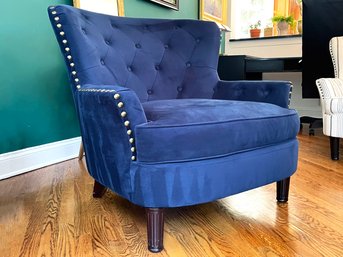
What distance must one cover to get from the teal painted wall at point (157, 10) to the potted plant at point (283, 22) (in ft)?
3.02

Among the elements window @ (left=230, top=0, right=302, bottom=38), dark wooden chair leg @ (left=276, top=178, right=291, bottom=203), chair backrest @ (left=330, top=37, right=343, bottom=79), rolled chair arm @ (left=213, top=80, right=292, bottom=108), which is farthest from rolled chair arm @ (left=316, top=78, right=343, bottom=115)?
window @ (left=230, top=0, right=302, bottom=38)

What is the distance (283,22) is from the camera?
3457 millimetres

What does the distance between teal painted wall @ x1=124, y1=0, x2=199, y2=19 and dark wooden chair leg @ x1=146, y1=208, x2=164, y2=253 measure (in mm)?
1902

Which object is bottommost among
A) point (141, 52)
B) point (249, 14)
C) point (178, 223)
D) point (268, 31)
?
point (178, 223)

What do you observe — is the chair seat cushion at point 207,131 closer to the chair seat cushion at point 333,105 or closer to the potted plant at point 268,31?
the chair seat cushion at point 333,105

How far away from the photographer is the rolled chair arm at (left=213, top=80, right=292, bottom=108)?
1.39m

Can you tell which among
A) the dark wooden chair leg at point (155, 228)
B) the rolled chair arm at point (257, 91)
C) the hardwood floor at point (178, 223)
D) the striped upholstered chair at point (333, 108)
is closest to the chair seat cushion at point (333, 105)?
the striped upholstered chair at point (333, 108)

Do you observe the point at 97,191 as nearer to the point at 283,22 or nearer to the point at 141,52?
the point at 141,52

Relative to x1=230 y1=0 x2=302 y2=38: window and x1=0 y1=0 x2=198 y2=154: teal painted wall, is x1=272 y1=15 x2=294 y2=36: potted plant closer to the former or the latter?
x1=230 y1=0 x2=302 y2=38: window

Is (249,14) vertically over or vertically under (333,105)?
over

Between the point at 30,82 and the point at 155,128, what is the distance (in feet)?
4.15

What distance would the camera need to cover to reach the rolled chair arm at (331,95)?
192 centimetres

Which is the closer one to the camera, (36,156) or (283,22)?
(36,156)

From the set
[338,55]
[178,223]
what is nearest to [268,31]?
[338,55]
